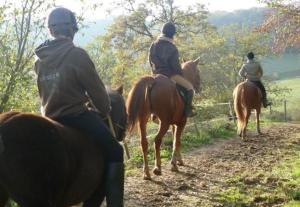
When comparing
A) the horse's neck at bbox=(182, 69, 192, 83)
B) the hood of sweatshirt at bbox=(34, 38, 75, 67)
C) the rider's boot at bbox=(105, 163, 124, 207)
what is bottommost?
the rider's boot at bbox=(105, 163, 124, 207)

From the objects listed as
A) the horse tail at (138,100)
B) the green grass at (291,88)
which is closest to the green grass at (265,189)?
the horse tail at (138,100)

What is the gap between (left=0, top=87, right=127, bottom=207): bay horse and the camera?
324 cm

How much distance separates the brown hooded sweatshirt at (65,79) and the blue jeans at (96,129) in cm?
6

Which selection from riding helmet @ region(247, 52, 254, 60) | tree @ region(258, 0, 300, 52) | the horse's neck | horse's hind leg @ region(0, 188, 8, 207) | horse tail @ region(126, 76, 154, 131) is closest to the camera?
horse's hind leg @ region(0, 188, 8, 207)

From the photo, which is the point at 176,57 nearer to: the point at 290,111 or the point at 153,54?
the point at 153,54

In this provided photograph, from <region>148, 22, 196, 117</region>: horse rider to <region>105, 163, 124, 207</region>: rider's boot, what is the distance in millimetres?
4755

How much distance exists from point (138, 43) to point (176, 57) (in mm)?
19838

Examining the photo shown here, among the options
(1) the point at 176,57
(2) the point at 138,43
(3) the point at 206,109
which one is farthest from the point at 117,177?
(2) the point at 138,43

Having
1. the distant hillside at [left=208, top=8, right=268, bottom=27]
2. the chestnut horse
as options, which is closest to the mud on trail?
the chestnut horse

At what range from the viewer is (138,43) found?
1110 inches

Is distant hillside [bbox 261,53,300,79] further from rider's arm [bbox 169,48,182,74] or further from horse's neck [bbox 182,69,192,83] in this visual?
rider's arm [bbox 169,48,182,74]

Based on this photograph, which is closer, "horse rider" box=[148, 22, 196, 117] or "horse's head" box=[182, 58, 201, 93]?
"horse rider" box=[148, 22, 196, 117]

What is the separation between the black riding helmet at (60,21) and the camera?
3951mm

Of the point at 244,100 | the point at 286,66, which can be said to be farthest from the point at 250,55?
the point at 286,66
